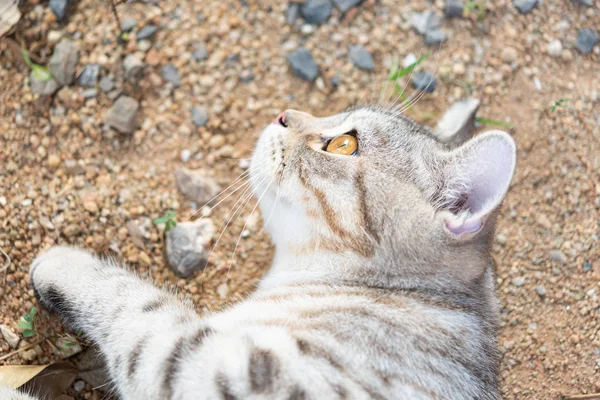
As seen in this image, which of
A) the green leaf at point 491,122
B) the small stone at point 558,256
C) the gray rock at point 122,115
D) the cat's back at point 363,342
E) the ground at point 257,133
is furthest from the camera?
the green leaf at point 491,122

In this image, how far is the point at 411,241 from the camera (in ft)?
8.17

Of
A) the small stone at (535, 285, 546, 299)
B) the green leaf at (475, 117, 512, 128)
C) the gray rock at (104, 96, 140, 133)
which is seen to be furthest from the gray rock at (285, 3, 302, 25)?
the small stone at (535, 285, 546, 299)

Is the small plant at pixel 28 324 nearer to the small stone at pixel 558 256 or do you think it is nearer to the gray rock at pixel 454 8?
the small stone at pixel 558 256

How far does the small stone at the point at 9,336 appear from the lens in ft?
9.98

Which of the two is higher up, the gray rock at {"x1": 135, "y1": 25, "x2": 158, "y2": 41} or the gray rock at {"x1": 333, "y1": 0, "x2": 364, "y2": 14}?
the gray rock at {"x1": 135, "y1": 25, "x2": 158, "y2": 41}

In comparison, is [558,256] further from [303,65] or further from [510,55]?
[303,65]

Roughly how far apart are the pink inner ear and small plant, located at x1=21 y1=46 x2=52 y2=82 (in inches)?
99.4

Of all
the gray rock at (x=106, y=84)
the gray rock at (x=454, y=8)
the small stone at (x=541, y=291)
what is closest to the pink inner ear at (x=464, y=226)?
the small stone at (x=541, y=291)

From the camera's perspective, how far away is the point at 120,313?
2.56 meters

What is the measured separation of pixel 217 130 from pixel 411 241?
1.66 meters

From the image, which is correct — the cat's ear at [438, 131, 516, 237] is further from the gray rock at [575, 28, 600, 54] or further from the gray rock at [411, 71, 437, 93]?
the gray rock at [575, 28, 600, 54]

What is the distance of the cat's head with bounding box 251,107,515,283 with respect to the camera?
2.38 metres

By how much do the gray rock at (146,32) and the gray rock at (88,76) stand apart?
344 millimetres

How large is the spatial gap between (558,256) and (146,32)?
9.66 feet
